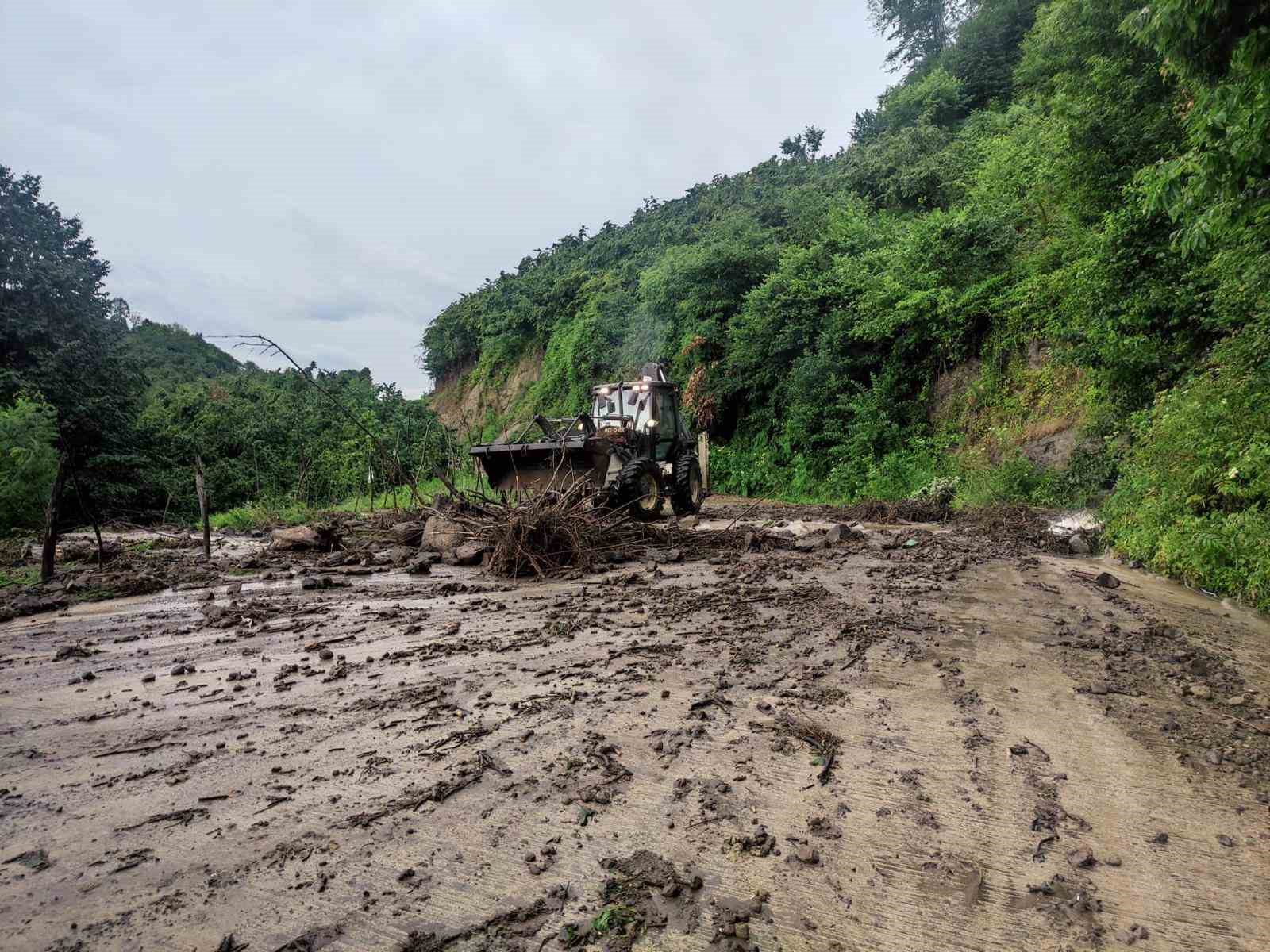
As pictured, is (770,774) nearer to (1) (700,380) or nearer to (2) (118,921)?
(2) (118,921)

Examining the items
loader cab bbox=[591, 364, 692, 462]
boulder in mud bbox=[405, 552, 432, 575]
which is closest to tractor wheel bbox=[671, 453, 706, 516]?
loader cab bbox=[591, 364, 692, 462]

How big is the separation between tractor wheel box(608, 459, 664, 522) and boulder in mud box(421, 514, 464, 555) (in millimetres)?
2207

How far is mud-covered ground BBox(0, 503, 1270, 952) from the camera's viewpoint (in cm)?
164

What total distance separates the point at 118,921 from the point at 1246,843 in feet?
10.6

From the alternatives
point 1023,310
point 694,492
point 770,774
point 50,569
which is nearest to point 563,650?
point 770,774

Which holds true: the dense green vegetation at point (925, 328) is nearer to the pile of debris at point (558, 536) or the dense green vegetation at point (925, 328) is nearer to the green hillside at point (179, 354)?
the pile of debris at point (558, 536)

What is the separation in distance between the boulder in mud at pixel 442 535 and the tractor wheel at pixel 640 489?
7.24 ft

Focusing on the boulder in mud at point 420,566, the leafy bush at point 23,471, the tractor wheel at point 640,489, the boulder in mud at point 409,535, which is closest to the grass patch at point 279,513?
the boulder in mud at point 409,535

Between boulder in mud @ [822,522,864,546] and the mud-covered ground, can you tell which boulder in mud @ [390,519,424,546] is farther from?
boulder in mud @ [822,522,864,546]

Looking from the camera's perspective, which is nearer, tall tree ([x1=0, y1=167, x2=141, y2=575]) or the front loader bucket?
the front loader bucket

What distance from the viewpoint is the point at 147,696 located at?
10.7ft

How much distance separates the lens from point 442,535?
7.98 metres

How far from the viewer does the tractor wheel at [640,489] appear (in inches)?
364

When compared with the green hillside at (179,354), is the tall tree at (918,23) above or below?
above
